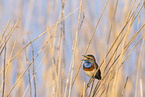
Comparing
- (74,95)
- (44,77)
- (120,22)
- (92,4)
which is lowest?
(74,95)

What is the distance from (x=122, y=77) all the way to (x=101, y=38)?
1.42 ft

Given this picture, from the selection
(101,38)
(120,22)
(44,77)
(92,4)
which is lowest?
(44,77)

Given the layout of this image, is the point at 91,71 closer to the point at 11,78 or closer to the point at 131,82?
the point at 131,82

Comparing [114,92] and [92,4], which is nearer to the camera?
[114,92]

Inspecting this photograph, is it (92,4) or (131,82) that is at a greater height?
(92,4)

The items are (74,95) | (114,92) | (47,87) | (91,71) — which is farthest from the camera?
(74,95)

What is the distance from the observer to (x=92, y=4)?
2.45 metres

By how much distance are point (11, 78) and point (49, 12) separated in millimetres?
745

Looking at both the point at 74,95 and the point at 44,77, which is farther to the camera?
the point at 74,95

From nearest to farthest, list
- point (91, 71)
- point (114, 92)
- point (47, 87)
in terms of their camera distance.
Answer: point (114, 92), point (47, 87), point (91, 71)

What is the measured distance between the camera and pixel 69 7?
2.45m

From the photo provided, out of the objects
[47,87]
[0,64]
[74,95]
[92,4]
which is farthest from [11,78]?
[92,4]

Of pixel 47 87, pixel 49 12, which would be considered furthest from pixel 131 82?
pixel 49 12

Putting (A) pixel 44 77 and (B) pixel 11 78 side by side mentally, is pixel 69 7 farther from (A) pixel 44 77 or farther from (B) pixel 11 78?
(B) pixel 11 78
